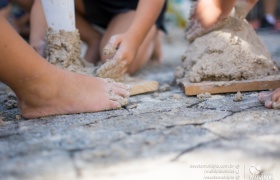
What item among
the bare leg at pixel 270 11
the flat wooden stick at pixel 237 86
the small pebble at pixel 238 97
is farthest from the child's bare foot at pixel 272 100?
the bare leg at pixel 270 11

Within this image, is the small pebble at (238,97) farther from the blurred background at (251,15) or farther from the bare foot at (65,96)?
the blurred background at (251,15)

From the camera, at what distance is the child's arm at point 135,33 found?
176cm

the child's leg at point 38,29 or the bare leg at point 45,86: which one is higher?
the child's leg at point 38,29

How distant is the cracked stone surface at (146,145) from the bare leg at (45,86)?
0.05 m

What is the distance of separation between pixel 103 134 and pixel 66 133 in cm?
11

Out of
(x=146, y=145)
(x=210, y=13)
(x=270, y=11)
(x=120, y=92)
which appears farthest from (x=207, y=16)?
(x=270, y=11)

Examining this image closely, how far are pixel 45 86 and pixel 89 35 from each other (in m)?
1.25

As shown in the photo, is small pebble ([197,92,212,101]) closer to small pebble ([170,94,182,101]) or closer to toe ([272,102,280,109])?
small pebble ([170,94,182,101])

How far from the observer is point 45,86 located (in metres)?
1.30

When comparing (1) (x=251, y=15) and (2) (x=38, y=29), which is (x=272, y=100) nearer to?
(2) (x=38, y=29)

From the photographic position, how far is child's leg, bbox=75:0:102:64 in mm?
2428

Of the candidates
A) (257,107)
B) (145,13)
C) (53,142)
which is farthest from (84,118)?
(145,13)

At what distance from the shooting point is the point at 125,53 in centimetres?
176

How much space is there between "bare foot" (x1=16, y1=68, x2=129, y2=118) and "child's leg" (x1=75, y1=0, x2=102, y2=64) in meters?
0.99
